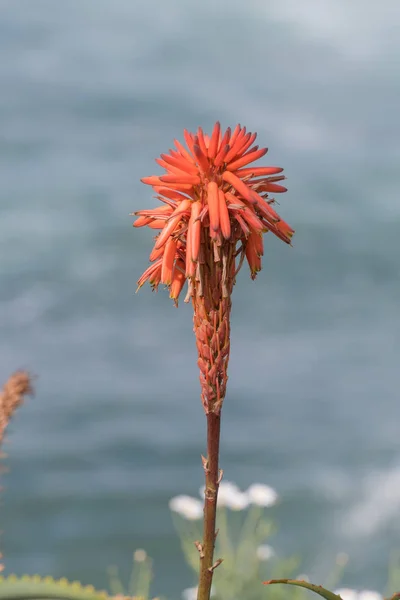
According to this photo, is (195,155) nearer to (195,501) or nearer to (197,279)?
(197,279)

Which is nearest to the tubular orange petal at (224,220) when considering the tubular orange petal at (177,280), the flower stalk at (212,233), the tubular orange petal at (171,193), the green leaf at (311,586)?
the flower stalk at (212,233)

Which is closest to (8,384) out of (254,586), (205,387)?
(205,387)

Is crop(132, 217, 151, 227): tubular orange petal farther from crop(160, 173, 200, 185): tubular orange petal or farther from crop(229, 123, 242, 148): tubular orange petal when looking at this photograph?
crop(229, 123, 242, 148): tubular orange petal

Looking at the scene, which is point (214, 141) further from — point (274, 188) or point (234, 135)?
point (274, 188)

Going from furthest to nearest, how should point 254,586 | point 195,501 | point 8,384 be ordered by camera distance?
1. point 195,501
2. point 254,586
3. point 8,384

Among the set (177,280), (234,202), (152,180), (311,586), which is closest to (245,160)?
Answer: (234,202)

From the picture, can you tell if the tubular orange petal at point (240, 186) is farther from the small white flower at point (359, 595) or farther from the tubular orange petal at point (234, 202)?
the small white flower at point (359, 595)
